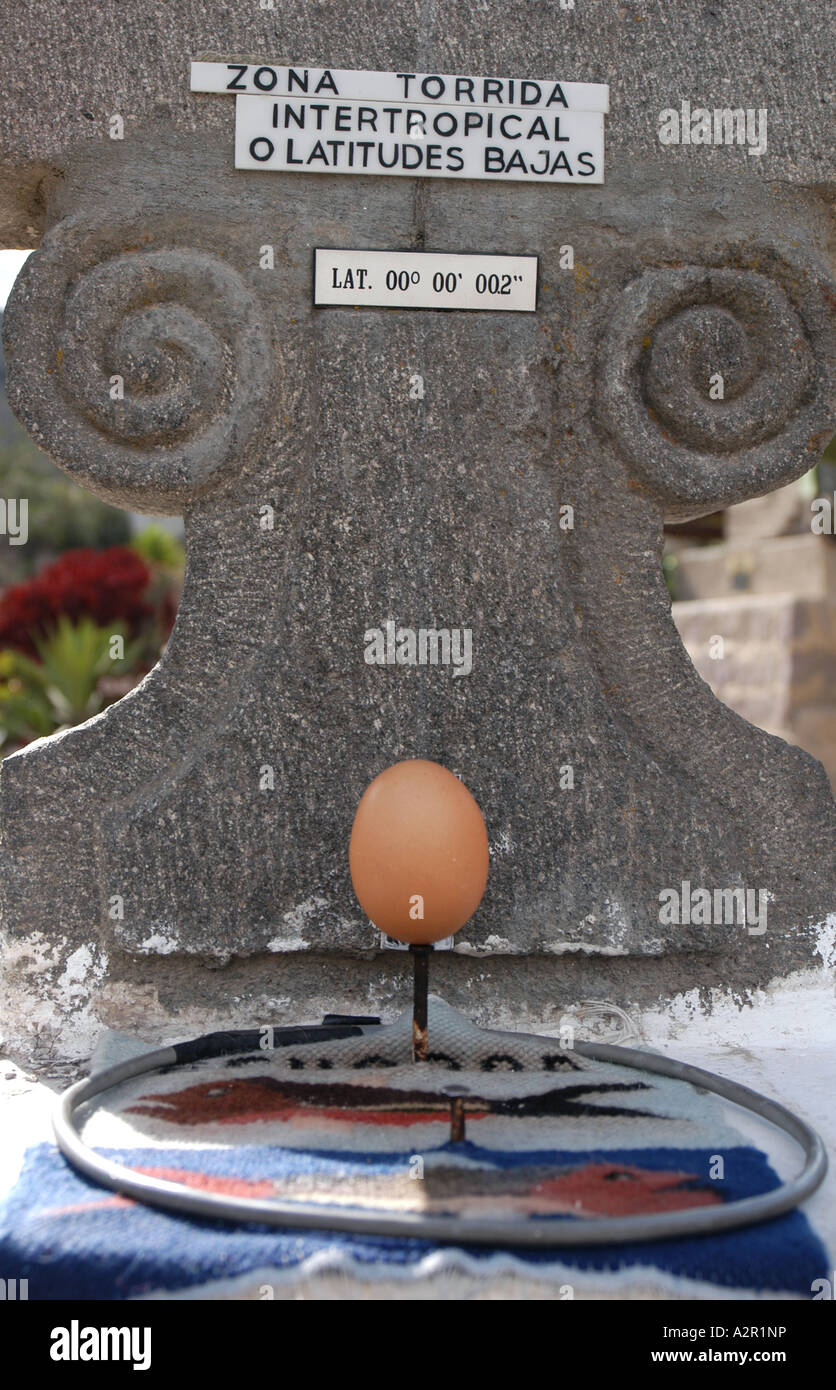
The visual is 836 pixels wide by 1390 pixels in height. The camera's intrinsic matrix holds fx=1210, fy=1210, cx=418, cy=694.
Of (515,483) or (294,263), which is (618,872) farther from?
(294,263)

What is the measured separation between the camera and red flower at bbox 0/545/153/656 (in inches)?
321

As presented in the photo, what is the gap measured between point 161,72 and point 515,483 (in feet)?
3.55

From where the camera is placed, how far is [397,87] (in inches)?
95.8

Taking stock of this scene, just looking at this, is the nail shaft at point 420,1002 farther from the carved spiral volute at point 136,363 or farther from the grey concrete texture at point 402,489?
the carved spiral volute at point 136,363

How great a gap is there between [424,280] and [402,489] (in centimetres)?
43

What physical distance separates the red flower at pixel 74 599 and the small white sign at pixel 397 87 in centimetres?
597

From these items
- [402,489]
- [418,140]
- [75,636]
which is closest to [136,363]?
[402,489]

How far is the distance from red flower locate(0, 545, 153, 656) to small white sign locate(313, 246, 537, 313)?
5.98 metres

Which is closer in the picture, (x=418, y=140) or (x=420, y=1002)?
(x=420, y=1002)

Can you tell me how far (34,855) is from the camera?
7.66ft

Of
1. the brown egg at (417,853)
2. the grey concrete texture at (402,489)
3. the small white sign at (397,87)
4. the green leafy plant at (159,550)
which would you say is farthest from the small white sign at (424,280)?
the green leafy plant at (159,550)

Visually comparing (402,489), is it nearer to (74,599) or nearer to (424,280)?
(424,280)

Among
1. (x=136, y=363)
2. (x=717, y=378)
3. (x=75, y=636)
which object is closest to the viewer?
(x=136, y=363)

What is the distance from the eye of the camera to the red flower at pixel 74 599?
8156 millimetres
